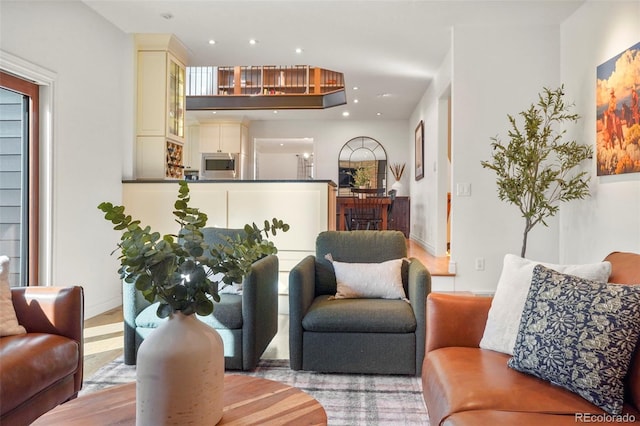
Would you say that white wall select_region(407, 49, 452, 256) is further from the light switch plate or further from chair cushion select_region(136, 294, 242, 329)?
chair cushion select_region(136, 294, 242, 329)

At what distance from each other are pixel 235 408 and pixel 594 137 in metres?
3.81

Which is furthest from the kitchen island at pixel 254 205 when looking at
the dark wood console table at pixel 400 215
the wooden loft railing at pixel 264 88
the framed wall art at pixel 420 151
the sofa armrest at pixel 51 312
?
the dark wood console table at pixel 400 215

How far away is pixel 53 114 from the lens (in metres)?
3.54

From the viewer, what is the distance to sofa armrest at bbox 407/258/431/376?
248 centimetres

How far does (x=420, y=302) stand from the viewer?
2492mm

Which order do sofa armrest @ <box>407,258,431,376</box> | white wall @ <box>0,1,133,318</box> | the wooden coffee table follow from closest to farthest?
1. the wooden coffee table
2. sofa armrest @ <box>407,258,431,376</box>
3. white wall @ <box>0,1,133,318</box>

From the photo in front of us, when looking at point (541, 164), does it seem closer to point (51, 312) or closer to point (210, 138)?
point (51, 312)

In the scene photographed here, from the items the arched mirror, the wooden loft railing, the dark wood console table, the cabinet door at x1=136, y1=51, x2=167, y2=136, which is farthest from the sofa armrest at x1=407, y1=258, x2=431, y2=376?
the arched mirror

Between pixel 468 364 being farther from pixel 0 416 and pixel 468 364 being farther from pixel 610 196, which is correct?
pixel 610 196

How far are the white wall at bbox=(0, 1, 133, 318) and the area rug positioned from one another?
1502 millimetres

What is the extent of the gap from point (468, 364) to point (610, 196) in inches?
102

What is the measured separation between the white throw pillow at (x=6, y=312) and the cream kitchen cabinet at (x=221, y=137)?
7.14 m

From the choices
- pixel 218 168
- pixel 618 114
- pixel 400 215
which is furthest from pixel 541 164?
pixel 218 168

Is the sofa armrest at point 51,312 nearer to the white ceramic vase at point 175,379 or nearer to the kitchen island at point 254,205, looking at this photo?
the white ceramic vase at point 175,379
